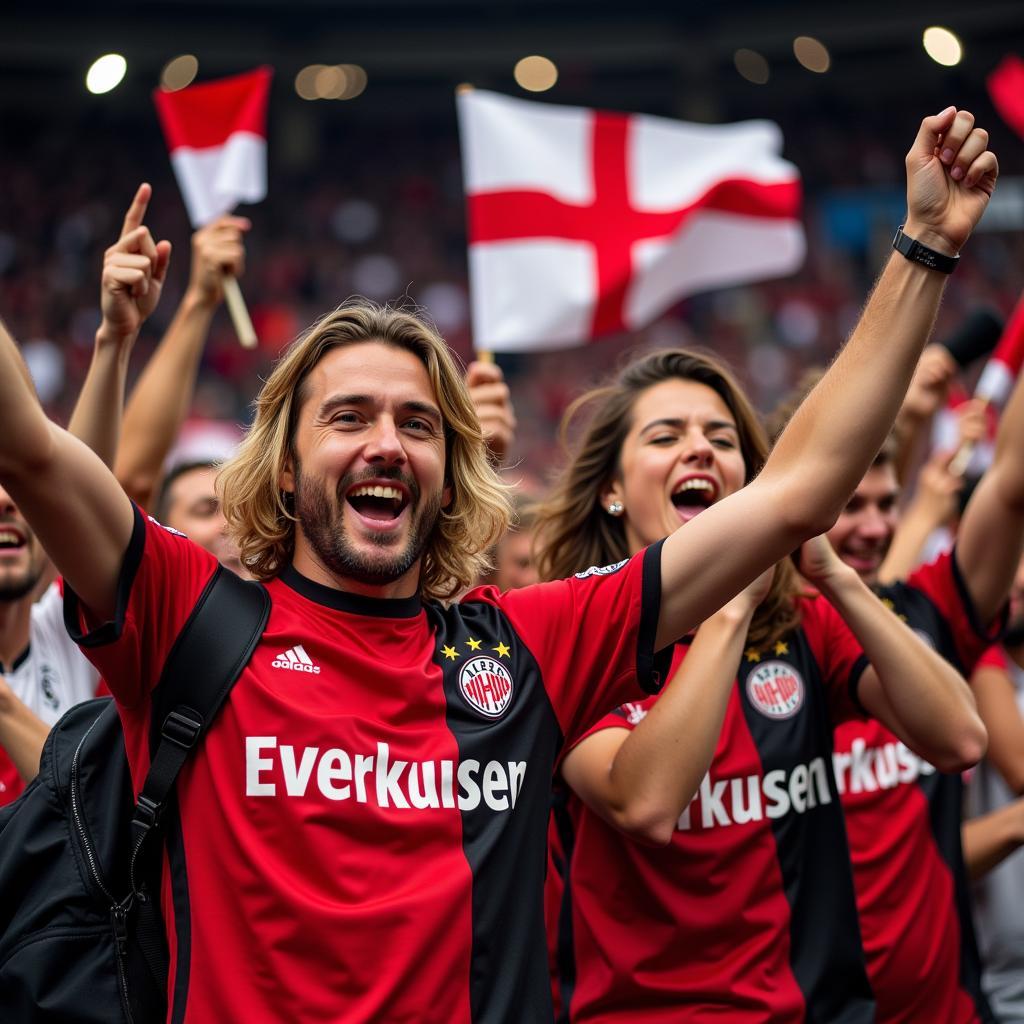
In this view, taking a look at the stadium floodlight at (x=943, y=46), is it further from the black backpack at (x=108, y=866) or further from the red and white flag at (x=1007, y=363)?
the black backpack at (x=108, y=866)

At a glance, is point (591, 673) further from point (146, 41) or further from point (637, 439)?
point (146, 41)

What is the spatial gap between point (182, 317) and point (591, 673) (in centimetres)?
199

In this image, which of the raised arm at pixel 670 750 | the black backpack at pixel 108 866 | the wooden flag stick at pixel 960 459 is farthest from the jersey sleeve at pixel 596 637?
the wooden flag stick at pixel 960 459

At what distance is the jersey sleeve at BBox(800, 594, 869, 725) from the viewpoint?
118 inches

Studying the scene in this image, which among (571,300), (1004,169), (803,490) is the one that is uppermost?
(1004,169)

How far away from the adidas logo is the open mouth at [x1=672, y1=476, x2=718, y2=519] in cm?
111

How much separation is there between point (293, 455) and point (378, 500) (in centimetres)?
18

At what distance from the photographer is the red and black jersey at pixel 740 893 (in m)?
2.67

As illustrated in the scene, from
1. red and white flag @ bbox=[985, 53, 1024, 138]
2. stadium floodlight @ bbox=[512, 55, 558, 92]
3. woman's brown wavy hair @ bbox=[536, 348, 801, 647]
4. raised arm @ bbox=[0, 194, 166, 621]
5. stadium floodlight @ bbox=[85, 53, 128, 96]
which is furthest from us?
stadium floodlight @ bbox=[512, 55, 558, 92]

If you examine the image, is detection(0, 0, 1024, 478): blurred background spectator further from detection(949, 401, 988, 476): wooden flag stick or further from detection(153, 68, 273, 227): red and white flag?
detection(949, 401, 988, 476): wooden flag stick

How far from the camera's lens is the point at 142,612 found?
6.78ft

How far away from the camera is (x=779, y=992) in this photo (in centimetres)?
268

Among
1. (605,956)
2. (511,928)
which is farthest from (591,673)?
(605,956)

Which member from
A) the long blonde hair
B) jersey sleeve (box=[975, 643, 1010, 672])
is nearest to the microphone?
jersey sleeve (box=[975, 643, 1010, 672])
